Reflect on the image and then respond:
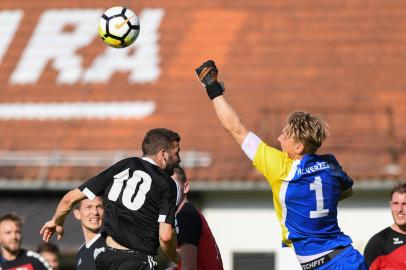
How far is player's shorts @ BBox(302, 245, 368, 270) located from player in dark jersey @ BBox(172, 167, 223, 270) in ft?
3.74

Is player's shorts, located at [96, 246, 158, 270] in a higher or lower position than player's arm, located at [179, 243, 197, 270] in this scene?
lower

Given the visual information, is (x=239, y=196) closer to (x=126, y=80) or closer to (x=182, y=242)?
(x=126, y=80)

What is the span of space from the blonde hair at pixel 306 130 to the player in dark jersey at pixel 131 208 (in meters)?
1.08

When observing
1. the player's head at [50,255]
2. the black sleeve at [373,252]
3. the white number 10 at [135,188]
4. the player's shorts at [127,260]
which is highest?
the player's head at [50,255]

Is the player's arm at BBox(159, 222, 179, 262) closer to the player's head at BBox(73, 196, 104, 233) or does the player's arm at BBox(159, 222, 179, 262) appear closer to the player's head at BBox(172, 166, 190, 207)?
the player's head at BBox(172, 166, 190, 207)

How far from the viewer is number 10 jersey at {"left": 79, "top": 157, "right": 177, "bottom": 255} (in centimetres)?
801

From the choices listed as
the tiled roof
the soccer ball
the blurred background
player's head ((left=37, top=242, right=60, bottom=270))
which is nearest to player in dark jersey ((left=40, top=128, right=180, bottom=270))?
the soccer ball

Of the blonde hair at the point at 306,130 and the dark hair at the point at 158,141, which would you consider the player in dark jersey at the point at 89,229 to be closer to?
the dark hair at the point at 158,141

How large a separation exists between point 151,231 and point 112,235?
0.31 m

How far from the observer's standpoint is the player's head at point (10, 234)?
36.9 ft

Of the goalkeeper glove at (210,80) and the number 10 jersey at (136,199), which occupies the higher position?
the goalkeeper glove at (210,80)

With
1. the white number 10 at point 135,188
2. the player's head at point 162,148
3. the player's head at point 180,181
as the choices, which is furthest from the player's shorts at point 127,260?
the player's head at point 180,181

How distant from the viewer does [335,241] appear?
7.86 m

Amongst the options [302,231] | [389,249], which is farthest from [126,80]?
[302,231]
